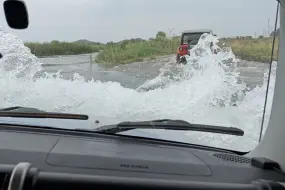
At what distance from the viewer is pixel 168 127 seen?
353 cm

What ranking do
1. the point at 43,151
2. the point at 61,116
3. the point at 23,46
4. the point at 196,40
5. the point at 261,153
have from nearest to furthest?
the point at 43,151 < the point at 261,153 < the point at 61,116 < the point at 196,40 < the point at 23,46

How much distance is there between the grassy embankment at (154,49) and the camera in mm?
3801

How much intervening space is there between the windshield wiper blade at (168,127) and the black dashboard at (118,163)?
2.6 inches

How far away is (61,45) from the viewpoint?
4.45 meters

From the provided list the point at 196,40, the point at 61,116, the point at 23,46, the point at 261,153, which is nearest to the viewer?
the point at 261,153

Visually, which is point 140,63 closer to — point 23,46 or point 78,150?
point 23,46

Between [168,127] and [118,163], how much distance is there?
28.9 inches

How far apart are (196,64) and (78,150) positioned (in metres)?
1.63

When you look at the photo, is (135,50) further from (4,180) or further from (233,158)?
(4,180)

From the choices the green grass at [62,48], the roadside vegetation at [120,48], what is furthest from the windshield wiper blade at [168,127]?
the green grass at [62,48]

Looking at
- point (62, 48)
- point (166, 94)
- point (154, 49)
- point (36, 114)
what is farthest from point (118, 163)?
point (62, 48)

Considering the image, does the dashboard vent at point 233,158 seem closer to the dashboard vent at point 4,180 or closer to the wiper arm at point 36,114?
the wiper arm at point 36,114

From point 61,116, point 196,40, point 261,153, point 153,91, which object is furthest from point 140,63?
point 261,153

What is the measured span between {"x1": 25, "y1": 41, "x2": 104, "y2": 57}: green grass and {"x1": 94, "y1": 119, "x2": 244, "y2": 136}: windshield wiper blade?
1.15 meters
